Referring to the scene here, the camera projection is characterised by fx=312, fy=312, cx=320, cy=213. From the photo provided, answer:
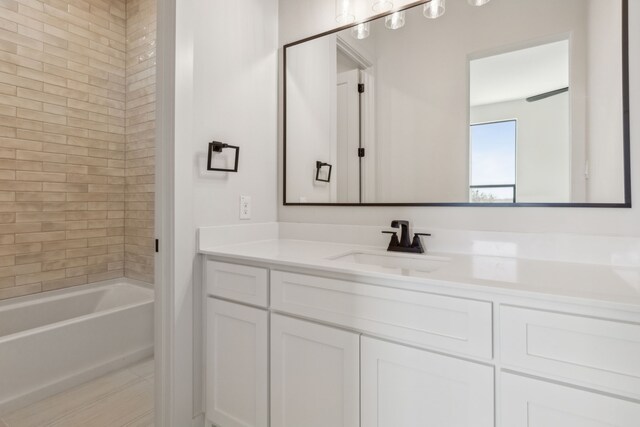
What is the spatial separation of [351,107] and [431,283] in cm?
110

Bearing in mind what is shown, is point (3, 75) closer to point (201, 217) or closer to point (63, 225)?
point (63, 225)

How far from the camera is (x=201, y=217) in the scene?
146cm

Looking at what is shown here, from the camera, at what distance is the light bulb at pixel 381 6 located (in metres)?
1.55

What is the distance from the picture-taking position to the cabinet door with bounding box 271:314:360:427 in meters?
1.04

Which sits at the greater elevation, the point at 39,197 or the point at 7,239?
the point at 39,197

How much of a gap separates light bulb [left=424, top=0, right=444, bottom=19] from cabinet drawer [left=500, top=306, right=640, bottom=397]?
1323mm

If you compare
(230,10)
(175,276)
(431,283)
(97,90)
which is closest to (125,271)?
(97,90)

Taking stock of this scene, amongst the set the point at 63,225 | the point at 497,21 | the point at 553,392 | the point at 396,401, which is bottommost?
the point at 396,401

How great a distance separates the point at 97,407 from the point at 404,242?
6.02ft

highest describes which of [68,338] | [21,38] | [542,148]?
[21,38]

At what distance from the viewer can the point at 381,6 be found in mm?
1574

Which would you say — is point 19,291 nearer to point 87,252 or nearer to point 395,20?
point 87,252

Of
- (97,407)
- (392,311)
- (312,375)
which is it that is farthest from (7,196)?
(392,311)

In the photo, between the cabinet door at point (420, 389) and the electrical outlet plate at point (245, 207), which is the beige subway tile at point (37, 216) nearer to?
the electrical outlet plate at point (245, 207)
